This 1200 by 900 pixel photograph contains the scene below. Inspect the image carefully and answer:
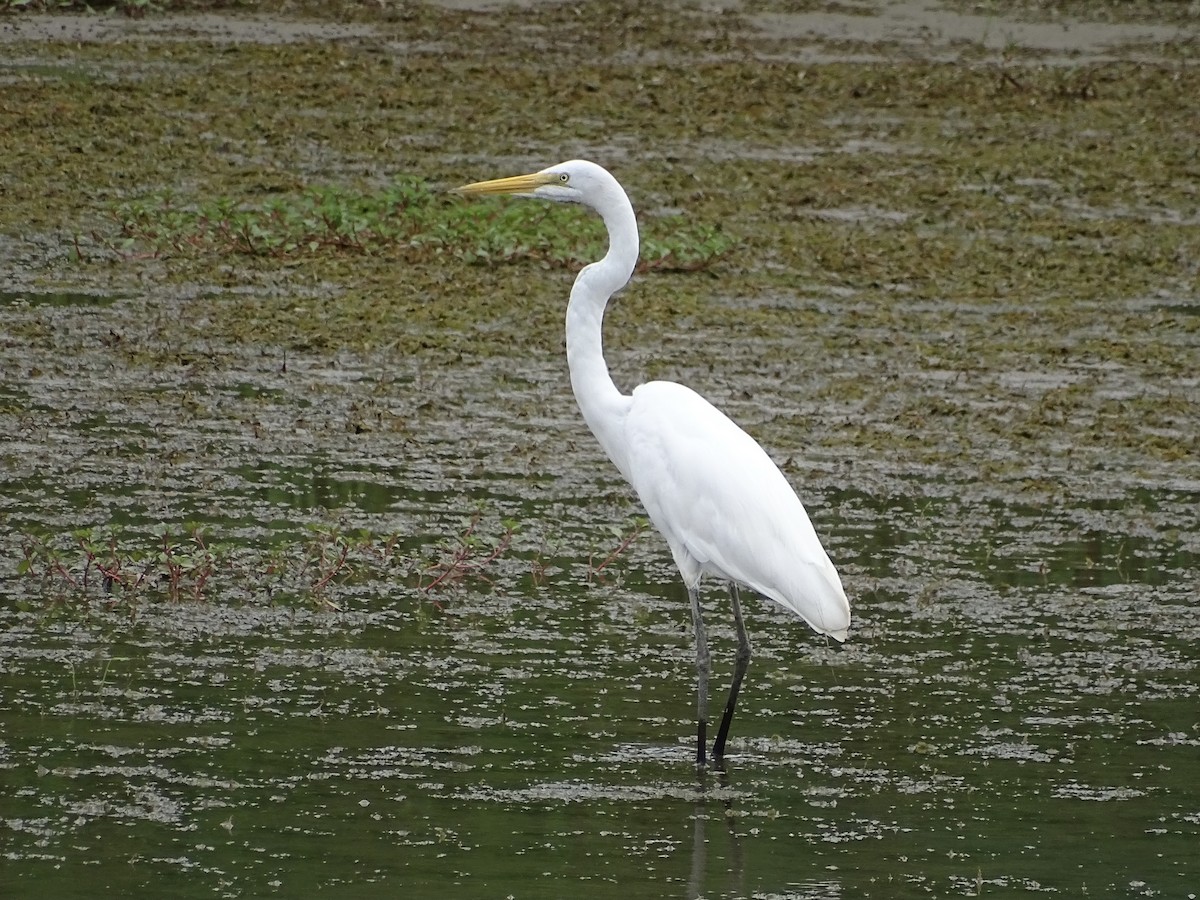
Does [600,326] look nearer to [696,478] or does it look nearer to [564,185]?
[564,185]

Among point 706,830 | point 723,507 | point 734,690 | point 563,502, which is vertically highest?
point 723,507

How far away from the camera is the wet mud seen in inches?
211

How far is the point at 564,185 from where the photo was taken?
6496 mm

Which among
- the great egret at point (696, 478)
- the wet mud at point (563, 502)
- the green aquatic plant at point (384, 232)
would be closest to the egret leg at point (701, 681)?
the great egret at point (696, 478)

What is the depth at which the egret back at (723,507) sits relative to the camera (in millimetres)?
5906

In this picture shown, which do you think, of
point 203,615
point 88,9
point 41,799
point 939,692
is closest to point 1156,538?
point 939,692

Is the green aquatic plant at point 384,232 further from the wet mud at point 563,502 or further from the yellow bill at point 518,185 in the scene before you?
the yellow bill at point 518,185

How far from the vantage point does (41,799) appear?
521 cm

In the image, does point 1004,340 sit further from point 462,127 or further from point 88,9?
point 88,9

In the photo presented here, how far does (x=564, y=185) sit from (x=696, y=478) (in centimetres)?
101

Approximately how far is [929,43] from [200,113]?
7.56m

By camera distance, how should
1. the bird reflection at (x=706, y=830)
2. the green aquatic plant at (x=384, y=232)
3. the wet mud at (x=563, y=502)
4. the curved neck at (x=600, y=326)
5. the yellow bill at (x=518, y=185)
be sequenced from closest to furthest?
the bird reflection at (x=706, y=830) < the wet mud at (x=563, y=502) < the curved neck at (x=600, y=326) < the yellow bill at (x=518, y=185) < the green aquatic plant at (x=384, y=232)

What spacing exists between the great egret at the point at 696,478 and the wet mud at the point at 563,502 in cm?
44

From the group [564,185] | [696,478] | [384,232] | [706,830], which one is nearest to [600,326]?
[564,185]
